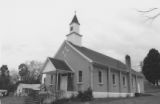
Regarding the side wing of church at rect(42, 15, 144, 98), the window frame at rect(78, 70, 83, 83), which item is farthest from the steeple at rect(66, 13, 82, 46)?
the window frame at rect(78, 70, 83, 83)

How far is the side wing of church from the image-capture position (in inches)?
828

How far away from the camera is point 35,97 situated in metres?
19.0

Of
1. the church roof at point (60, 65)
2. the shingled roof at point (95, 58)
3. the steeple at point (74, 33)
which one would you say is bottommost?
the church roof at point (60, 65)

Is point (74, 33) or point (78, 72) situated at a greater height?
point (74, 33)

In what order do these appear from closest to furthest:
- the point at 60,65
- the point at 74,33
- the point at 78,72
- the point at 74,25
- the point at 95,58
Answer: the point at 60,65, the point at 78,72, the point at 95,58, the point at 74,33, the point at 74,25

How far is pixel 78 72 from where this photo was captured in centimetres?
2198

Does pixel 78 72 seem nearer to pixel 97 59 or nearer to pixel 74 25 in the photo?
pixel 97 59

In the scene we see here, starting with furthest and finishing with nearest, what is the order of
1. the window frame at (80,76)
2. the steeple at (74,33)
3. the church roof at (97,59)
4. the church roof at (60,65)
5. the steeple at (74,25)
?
the steeple at (74,25) < the steeple at (74,33) < the church roof at (97,59) < the window frame at (80,76) < the church roof at (60,65)

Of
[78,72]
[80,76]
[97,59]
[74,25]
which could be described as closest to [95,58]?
[97,59]

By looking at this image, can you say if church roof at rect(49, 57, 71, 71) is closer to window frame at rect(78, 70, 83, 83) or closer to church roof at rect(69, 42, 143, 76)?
window frame at rect(78, 70, 83, 83)

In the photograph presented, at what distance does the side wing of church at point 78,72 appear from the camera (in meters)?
21.0

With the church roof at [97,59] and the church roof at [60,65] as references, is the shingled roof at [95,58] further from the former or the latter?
the church roof at [60,65]

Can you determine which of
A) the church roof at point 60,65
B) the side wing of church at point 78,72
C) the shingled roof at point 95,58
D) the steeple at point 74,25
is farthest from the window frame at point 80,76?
the steeple at point 74,25

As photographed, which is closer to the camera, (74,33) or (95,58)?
(95,58)
